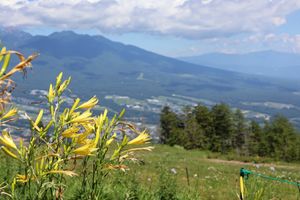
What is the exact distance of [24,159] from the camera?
82.3 inches

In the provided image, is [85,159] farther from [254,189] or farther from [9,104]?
[254,189]

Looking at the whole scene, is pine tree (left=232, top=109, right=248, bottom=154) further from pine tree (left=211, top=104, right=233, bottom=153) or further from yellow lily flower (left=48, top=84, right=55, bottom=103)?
yellow lily flower (left=48, top=84, right=55, bottom=103)

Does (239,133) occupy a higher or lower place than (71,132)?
lower

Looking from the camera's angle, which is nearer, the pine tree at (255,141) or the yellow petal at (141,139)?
the yellow petal at (141,139)

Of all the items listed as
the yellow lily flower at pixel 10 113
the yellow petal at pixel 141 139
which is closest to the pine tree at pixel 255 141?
the yellow petal at pixel 141 139

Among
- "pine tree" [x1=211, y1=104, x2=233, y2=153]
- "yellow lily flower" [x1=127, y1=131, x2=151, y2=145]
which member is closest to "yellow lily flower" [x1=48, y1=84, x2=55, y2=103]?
"yellow lily flower" [x1=127, y1=131, x2=151, y2=145]

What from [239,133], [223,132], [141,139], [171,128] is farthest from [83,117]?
[239,133]

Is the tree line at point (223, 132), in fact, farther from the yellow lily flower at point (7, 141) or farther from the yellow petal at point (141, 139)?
the yellow lily flower at point (7, 141)

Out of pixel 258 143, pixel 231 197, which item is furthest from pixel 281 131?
pixel 231 197

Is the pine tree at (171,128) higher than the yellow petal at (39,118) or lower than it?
lower

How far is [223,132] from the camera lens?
56562 millimetres

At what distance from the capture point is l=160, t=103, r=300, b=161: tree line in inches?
2168

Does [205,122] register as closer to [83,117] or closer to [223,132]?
[223,132]

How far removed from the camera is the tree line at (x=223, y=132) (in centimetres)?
5506
